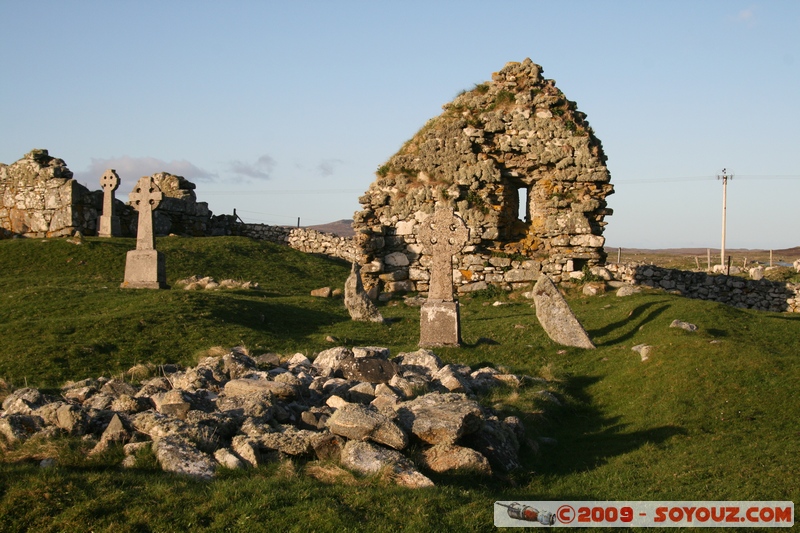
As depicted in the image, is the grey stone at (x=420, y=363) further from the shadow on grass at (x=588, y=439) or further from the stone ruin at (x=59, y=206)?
the stone ruin at (x=59, y=206)

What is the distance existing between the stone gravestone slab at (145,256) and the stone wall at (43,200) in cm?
1043

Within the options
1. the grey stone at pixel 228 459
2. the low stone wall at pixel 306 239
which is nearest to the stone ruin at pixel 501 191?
the low stone wall at pixel 306 239

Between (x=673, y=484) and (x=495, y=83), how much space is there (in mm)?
20011

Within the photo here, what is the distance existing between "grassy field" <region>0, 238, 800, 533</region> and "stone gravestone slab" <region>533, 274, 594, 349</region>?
0.36 metres

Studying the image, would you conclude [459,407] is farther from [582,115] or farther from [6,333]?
[582,115]

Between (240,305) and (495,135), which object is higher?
(495,135)

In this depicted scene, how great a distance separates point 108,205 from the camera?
104 ft

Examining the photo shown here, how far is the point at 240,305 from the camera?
61.4 ft

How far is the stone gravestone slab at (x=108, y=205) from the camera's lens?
3153cm

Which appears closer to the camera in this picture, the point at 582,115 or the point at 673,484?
the point at 673,484

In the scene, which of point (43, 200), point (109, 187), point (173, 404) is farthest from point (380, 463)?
point (43, 200)

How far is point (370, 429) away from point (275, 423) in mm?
1249

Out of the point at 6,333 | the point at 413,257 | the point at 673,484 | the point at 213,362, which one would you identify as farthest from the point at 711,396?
the point at 413,257

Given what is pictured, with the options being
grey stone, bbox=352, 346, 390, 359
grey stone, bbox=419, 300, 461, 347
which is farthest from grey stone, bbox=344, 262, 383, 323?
grey stone, bbox=352, 346, 390, 359
